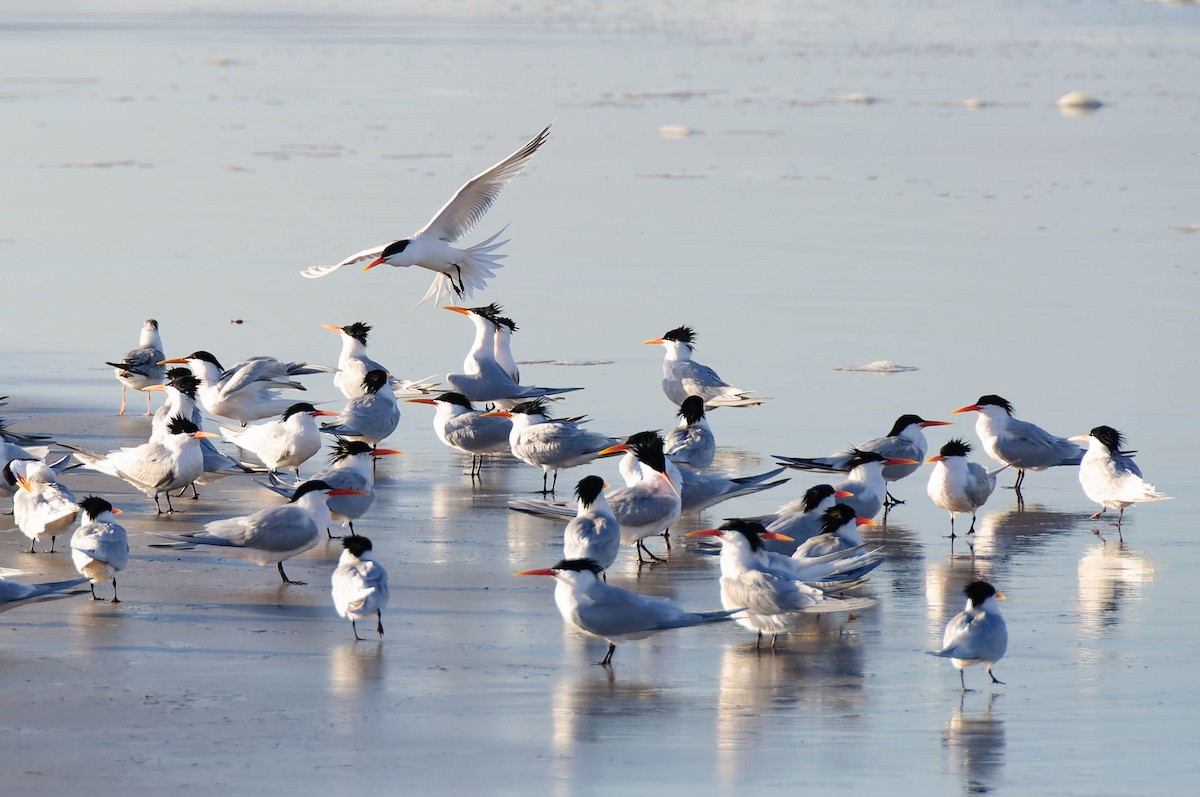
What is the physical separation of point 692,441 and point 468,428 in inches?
55.2

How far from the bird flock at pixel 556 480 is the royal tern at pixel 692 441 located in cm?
1

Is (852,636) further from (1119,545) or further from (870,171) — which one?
(870,171)

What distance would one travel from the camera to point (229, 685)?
21.1 feet

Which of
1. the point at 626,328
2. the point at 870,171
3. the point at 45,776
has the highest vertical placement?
the point at 870,171

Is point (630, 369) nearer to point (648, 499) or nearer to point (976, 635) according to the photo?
point (648, 499)

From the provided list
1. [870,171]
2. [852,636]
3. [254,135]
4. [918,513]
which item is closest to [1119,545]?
[918,513]

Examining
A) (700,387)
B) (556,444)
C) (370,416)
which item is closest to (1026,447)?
(700,387)

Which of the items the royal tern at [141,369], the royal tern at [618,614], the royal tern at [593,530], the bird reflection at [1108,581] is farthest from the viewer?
the royal tern at [141,369]

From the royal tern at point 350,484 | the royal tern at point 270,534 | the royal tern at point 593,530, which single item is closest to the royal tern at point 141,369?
the royal tern at point 350,484

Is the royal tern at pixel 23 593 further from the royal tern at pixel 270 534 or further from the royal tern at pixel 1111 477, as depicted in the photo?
the royal tern at pixel 1111 477

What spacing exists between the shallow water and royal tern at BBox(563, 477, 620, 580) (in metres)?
0.31

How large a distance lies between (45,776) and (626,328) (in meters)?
8.66

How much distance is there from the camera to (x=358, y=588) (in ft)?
22.9

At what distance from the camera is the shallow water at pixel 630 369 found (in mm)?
5988
